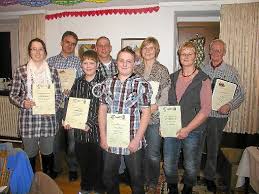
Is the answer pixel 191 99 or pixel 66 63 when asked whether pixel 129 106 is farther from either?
pixel 66 63

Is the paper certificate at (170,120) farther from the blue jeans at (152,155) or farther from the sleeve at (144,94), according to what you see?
the sleeve at (144,94)

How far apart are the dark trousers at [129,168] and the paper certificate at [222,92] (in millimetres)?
1165

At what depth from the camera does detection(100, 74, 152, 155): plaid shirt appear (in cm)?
203

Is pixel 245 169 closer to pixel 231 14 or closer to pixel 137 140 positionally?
pixel 137 140

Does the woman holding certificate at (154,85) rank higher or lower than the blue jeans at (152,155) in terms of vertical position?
higher

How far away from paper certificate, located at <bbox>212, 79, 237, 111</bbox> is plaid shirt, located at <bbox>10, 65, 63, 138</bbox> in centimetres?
164

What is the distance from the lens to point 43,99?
2572 millimetres

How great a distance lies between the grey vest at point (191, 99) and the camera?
2311 millimetres

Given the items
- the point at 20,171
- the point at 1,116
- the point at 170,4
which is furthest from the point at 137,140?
the point at 1,116

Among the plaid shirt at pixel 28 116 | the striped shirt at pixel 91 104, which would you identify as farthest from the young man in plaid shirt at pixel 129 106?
the plaid shirt at pixel 28 116

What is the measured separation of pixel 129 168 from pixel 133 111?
483mm

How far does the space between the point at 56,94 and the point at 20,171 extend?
1229mm

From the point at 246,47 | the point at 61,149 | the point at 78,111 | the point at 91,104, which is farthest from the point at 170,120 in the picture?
the point at 246,47

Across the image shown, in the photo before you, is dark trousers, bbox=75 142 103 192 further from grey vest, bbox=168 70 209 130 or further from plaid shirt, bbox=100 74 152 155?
grey vest, bbox=168 70 209 130
